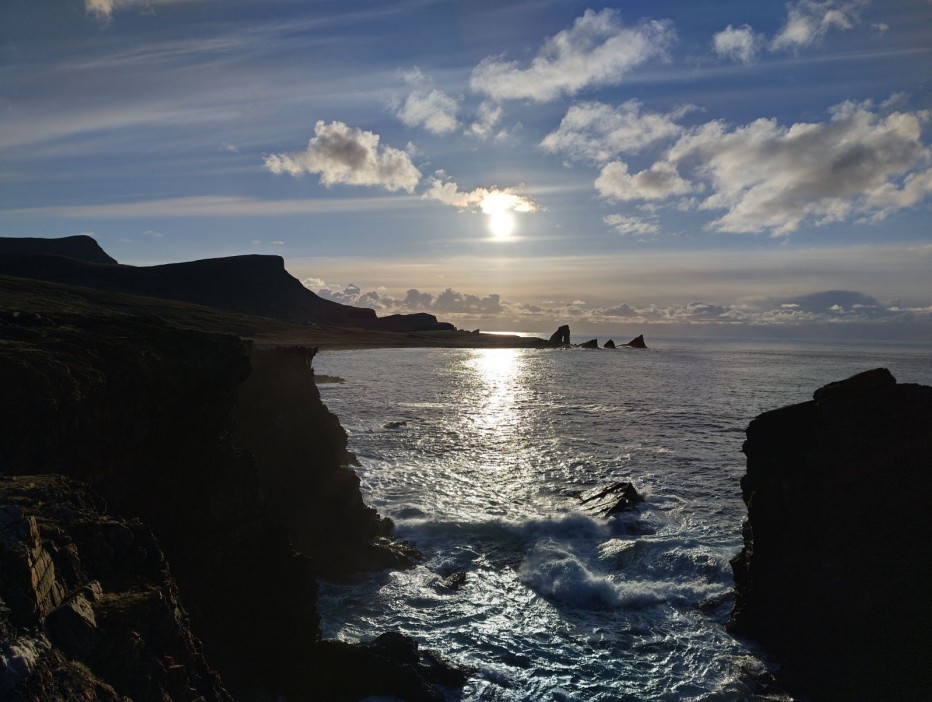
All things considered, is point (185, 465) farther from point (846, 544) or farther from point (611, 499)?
point (611, 499)

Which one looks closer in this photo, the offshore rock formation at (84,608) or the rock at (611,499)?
the offshore rock formation at (84,608)

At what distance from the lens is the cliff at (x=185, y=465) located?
9.56 m

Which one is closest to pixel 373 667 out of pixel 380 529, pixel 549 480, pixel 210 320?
pixel 380 529

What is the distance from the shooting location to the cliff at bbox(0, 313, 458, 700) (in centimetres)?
956

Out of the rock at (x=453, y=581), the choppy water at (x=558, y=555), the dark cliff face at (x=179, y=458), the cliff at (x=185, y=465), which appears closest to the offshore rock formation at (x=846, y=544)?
the choppy water at (x=558, y=555)

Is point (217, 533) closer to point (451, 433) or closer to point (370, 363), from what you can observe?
point (451, 433)

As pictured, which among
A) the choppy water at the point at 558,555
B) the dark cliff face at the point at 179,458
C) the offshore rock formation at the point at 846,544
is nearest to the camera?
the dark cliff face at the point at 179,458

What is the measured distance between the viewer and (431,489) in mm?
28453

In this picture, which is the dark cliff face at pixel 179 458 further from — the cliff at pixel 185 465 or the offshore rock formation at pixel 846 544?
the offshore rock formation at pixel 846 544

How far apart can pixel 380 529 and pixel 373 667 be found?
9950mm

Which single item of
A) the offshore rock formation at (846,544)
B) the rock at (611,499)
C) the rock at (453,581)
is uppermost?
the offshore rock formation at (846,544)

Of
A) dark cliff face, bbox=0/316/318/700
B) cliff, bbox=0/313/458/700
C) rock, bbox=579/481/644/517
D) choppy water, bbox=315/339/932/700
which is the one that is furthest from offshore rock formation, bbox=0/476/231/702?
rock, bbox=579/481/644/517

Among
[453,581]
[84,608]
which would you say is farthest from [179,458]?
[453,581]

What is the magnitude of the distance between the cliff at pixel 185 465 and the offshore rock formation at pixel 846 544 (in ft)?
29.2
